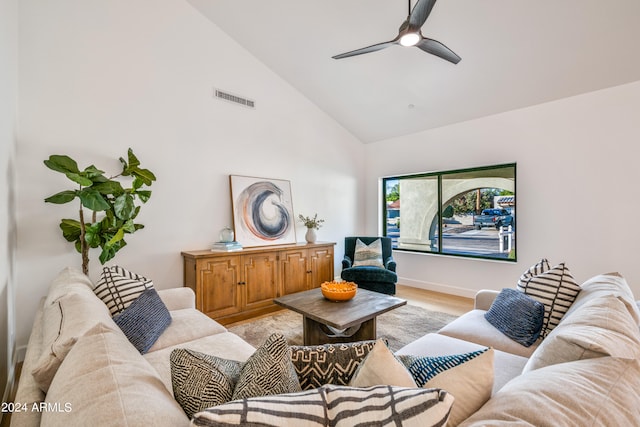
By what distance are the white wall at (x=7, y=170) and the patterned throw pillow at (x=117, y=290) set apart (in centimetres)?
62

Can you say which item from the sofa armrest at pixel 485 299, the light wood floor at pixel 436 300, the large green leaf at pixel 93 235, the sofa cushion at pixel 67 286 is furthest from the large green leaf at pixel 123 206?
the light wood floor at pixel 436 300

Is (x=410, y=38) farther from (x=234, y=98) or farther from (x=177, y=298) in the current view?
(x=177, y=298)

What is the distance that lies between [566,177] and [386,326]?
289 cm

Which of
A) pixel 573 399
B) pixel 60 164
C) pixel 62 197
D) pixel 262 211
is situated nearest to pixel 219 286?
pixel 262 211

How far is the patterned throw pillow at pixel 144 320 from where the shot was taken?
1.68 meters

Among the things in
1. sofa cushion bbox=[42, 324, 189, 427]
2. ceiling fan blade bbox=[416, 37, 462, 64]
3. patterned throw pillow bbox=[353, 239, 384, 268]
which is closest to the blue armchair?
patterned throw pillow bbox=[353, 239, 384, 268]

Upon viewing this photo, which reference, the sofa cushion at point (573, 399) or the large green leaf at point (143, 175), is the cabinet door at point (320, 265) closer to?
the large green leaf at point (143, 175)

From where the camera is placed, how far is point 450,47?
3.20 m

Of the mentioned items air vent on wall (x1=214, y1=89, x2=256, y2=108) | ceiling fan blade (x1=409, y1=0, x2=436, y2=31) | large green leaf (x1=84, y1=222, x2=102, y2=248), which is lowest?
large green leaf (x1=84, y1=222, x2=102, y2=248)

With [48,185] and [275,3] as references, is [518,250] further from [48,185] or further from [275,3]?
[48,185]

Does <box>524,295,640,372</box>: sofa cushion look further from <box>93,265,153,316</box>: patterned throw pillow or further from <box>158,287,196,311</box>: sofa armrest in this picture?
<box>158,287,196,311</box>: sofa armrest

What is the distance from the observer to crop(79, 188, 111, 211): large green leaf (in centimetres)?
235

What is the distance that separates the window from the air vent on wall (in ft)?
9.18

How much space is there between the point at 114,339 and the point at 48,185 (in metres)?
2.64
